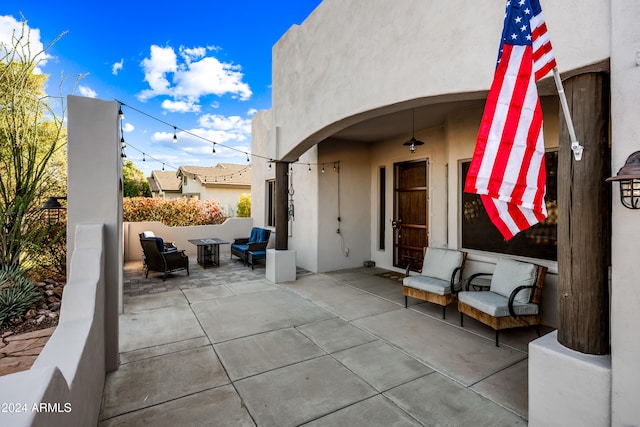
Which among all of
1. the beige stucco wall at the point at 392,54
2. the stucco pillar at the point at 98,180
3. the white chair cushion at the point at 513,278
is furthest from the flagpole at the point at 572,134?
the stucco pillar at the point at 98,180

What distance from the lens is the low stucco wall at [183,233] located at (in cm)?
923

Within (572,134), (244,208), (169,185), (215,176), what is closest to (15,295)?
(572,134)

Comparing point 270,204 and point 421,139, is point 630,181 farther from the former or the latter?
point 270,204

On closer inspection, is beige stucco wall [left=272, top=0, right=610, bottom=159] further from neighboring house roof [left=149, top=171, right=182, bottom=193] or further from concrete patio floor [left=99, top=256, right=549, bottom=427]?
neighboring house roof [left=149, top=171, right=182, bottom=193]

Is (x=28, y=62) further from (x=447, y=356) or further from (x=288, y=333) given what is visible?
(x=447, y=356)

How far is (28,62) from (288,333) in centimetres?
474

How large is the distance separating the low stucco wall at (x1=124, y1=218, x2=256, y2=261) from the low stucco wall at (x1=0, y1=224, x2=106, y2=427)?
23.5ft

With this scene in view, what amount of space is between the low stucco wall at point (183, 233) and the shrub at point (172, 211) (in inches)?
28.1

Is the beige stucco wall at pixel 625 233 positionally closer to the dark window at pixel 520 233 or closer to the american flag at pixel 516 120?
the american flag at pixel 516 120

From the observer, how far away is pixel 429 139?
21.1ft

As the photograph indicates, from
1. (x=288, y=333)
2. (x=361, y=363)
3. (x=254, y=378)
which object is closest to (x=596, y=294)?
(x=361, y=363)

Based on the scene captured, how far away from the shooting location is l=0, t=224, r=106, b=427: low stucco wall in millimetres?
1083

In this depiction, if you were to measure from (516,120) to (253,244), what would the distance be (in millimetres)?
7030

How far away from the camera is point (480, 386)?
2.84m
